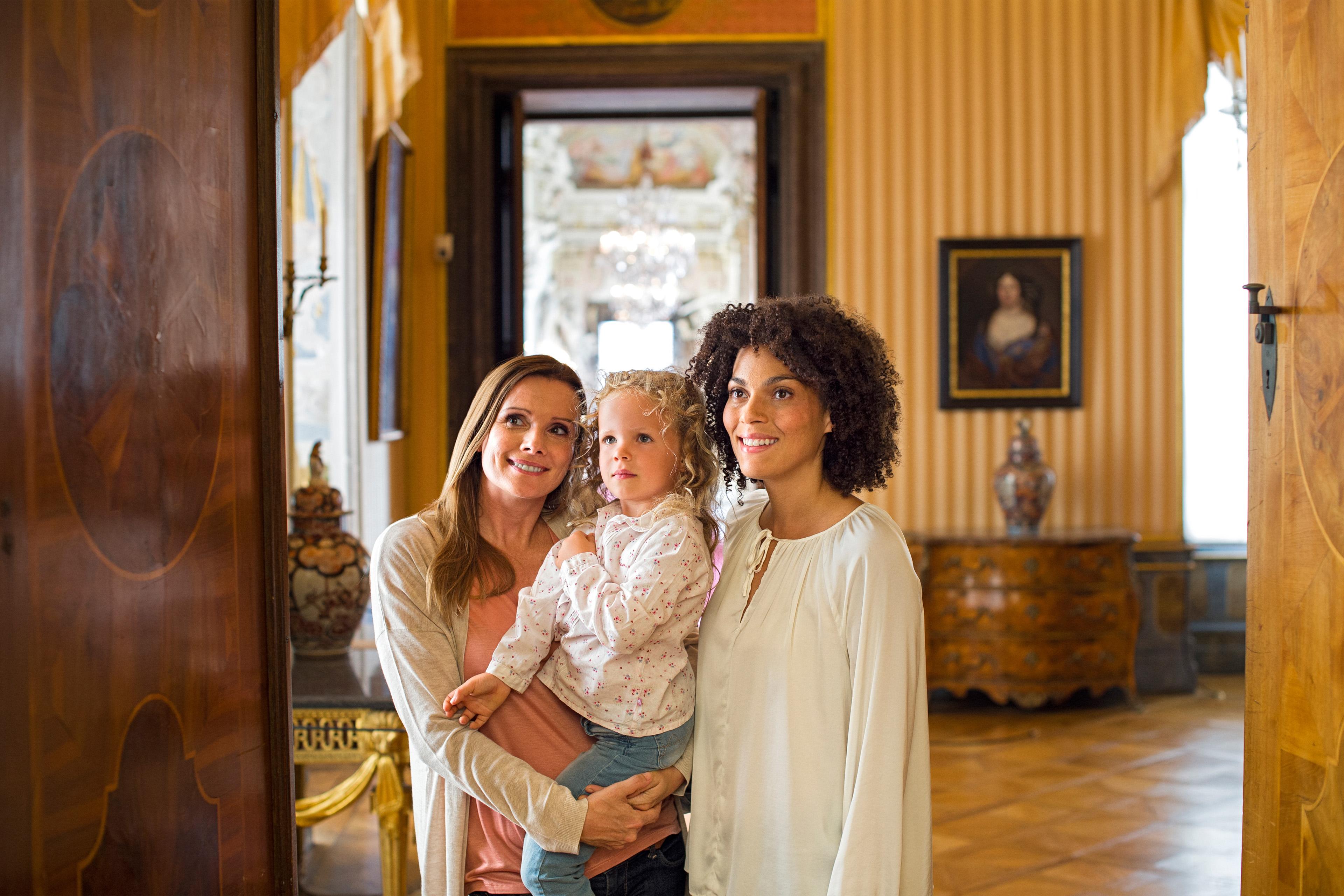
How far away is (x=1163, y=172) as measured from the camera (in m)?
6.75

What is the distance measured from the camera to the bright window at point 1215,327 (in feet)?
23.8

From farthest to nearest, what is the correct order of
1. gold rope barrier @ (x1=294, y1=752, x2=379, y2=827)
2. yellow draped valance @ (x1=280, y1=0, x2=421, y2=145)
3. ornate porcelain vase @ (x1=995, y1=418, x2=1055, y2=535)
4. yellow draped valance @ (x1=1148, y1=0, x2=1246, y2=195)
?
yellow draped valance @ (x1=1148, y1=0, x2=1246, y2=195) < ornate porcelain vase @ (x1=995, y1=418, x2=1055, y2=535) < yellow draped valance @ (x1=280, y1=0, x2=421, y2=145) < gold rope barrier @ (x1=294, y1=752, x2=379, y2=827)

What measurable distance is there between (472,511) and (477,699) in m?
0.39

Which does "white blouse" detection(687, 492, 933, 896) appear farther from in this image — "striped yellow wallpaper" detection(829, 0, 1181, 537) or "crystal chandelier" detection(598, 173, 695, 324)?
"crystal chandelier" detection(598, 173, 695, 324)

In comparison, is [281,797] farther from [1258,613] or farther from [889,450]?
[1258,613]

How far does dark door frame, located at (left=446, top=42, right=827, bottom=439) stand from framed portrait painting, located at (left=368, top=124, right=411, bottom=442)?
53 cm

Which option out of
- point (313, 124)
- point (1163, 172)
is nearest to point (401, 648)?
point (313, 124)

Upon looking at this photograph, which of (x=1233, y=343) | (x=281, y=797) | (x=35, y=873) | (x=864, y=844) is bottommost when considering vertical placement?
(x=864, y=844)

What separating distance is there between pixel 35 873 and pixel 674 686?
3.68 feet

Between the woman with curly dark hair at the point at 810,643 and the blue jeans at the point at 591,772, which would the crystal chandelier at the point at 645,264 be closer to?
the woman with curly dark hair at the point at 810,643

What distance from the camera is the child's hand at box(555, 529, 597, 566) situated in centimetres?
198

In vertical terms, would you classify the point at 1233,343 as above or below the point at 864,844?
above

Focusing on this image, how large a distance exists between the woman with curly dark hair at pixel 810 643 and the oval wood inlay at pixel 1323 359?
0.63 meters

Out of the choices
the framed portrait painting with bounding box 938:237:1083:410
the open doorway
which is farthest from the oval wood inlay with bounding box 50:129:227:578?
the open doorway
